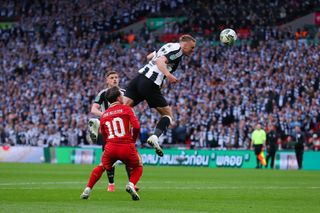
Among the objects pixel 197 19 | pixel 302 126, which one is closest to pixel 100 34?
pixel 197 19

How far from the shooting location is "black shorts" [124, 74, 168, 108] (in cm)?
1559

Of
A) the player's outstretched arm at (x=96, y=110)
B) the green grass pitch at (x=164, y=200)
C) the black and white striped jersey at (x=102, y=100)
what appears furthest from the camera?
the black and white striped jersey at (x=102, y=100)

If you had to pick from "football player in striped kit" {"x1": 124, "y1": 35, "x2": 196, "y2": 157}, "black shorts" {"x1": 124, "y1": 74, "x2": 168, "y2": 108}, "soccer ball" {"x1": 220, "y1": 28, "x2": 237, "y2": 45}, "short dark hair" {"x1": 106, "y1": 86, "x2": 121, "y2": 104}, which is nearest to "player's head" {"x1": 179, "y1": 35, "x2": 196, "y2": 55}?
"football player in striped kit" {"x1": 124, "y1": 35, "x2": 196, "y2": 157}

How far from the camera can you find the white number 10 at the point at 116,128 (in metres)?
14.0

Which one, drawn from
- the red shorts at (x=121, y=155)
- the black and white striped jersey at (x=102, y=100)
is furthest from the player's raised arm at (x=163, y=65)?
the black and white striped jersey at (x=102, y=100)

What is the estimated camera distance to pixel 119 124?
1398 centimetres

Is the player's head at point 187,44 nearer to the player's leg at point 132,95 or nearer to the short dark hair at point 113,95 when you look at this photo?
the player's leg at point 132,95

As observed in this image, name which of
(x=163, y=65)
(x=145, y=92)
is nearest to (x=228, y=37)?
(x=163, y=65)

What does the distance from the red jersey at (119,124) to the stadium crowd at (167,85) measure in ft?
78.9

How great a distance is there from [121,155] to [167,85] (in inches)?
1261

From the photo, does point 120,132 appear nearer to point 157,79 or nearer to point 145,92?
point 145,92

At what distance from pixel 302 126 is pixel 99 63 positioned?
1800 centimetres

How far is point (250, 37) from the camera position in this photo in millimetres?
47531

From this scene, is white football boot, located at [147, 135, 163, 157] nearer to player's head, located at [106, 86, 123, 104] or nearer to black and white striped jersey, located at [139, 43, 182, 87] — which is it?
player's head, located at [106, 86, 123, 104]
